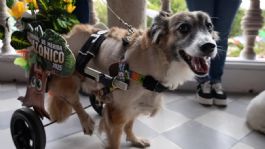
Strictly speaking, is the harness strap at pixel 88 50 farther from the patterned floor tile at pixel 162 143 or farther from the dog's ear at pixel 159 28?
the patterned floor tile at pixel 162 143

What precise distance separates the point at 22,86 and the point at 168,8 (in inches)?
53.6

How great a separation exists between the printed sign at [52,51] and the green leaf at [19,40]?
0.02 metres

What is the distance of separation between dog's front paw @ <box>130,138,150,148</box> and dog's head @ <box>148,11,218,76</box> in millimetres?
599

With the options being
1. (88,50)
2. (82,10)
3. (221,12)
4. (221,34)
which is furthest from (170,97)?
(88,50)

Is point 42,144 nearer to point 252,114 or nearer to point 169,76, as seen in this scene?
point 169,76

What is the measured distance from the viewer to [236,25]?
2.57 metres

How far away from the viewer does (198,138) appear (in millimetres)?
1678

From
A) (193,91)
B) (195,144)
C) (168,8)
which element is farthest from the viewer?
→ (193,91)

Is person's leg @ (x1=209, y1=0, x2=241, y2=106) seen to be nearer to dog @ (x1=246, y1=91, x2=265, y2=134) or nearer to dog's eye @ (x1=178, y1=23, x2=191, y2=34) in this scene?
dog @ (x1=246, y1=91, x2=265, y2=134)

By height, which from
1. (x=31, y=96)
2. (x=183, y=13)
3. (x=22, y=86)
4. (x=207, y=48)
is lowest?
(x=22, y=86)

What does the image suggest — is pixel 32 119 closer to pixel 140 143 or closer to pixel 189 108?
pixel 140 143

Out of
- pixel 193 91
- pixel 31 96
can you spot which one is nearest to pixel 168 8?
pixel 193 91

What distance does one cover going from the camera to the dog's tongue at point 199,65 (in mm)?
1123

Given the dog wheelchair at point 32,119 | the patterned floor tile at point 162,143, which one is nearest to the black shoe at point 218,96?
the patterned floor tile at point 162,143
